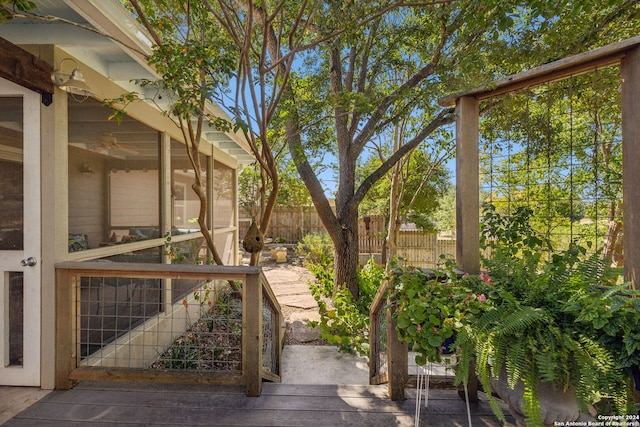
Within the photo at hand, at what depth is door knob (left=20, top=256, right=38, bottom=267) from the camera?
84.7 inches

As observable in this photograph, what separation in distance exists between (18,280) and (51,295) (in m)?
0.28

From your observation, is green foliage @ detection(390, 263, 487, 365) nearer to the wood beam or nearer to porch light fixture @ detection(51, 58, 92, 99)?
porch light fixture @ detection(51, 58, 92, 99)

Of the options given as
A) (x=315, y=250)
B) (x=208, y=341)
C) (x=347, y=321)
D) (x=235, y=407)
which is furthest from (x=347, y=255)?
(x=315, y=250)

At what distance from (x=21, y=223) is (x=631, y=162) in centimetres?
401

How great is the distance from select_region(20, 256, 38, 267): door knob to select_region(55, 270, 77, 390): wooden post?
0.52 feet

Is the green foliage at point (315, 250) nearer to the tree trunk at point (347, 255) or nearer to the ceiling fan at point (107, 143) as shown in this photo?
the tree trunk at point (347, 255)

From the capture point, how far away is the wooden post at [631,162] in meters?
1.62

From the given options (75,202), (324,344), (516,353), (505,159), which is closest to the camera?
(516,353)

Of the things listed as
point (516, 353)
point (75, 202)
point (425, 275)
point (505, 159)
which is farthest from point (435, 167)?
point (75, 202)

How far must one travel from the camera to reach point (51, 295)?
220cm

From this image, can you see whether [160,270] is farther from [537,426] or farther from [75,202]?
[537,426]

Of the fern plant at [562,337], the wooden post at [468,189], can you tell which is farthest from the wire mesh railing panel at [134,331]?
the wooden post at [468,189]

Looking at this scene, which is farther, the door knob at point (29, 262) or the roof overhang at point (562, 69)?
the door knob at point (29, 262)

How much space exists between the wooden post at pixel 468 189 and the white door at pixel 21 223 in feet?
10.1
